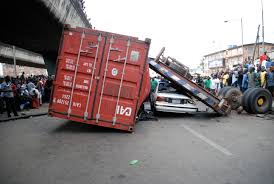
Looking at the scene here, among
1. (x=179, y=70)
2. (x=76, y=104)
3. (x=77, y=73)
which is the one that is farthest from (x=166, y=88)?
(x=76, y=104)

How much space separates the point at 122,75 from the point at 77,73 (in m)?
1.30

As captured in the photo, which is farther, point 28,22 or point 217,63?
point 217,63

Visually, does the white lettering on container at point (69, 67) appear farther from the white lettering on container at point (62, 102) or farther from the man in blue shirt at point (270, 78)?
the man in blue shirt at point (270, 78)

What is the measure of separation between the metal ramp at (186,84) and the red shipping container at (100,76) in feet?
10.8

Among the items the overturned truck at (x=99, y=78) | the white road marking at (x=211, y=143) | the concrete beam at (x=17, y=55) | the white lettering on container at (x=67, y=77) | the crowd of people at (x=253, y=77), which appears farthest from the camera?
the concrete beam at (x=17, y=55)

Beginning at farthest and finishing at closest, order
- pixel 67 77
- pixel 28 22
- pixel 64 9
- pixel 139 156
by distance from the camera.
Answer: pixel 64 9
pixel 28 22
pixel 67 77
pixel 139 156

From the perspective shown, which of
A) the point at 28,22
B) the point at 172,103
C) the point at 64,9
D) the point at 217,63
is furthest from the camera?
the point at 217,63

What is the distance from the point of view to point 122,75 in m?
7.08

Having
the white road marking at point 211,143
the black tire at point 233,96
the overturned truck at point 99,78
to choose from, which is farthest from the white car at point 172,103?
the overturned truck at point 99,78

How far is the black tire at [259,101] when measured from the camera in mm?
11017

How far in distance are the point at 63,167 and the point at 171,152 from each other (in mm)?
2184

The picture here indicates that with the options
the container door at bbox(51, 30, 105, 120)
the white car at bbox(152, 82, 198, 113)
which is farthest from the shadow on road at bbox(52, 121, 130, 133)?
the white car at bbox(152, 82, 198, 113)

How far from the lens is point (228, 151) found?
525cm

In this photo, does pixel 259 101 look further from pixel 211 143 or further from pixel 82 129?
pixel 82 129
